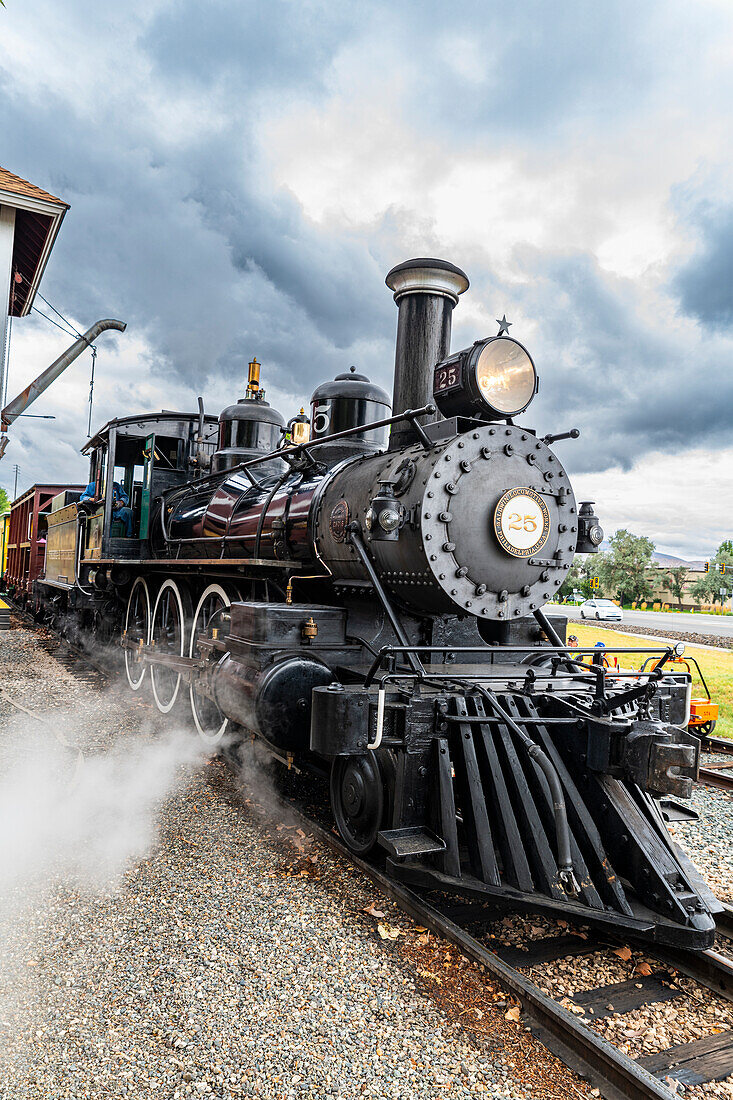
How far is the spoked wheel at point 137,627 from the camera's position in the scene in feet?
26.9

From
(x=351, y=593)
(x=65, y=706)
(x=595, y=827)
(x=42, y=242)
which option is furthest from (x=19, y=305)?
(x=595, y=827)

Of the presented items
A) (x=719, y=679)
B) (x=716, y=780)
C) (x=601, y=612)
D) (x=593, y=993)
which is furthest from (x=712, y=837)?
(x=601, y=612)

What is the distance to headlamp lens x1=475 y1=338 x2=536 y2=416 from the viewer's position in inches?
156

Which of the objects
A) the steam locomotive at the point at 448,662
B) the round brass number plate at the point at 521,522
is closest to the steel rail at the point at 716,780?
the steam locomotive at the point at 448,662

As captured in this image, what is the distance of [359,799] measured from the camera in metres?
3.61

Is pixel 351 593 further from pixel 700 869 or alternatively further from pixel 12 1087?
pixel 12 1087

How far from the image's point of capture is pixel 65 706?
770 cm

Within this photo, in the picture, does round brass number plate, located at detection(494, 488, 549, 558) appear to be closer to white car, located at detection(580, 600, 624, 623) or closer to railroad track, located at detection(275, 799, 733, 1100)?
railroad track, located at detection(275, 799, 733, 1100)

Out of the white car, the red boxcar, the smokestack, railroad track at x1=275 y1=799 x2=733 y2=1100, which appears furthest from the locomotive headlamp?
the white car

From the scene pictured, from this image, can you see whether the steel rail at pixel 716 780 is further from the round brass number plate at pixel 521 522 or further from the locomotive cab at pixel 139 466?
the locomotive cab at pixel 139 466

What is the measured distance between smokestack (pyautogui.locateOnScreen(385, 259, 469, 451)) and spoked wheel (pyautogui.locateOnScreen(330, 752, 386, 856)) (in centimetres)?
200

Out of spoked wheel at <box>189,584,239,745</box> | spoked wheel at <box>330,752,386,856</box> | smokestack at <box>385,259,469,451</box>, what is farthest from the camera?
spoked wheel at <box>189,584,239,745</box>

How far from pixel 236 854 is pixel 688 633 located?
2063cm

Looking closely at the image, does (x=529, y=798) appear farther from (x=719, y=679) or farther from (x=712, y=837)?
(x=719, y=679)
